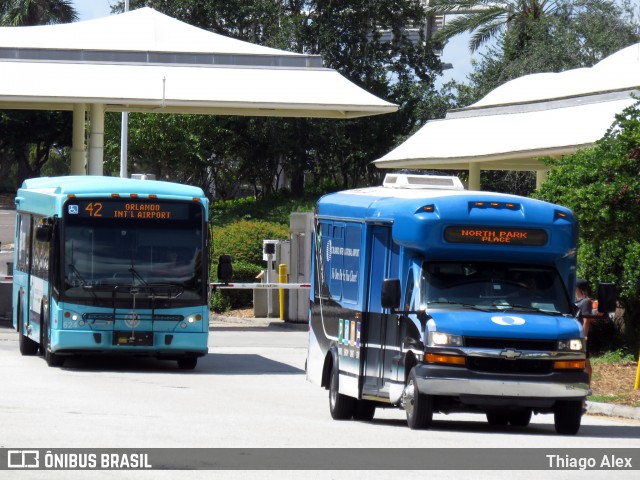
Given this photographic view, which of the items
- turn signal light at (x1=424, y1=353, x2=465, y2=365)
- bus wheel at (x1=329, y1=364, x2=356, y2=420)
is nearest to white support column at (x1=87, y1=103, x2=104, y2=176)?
bus wheel at (x1=329, y1=364, x2=356, y2=420)

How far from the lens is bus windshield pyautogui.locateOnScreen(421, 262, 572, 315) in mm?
14391

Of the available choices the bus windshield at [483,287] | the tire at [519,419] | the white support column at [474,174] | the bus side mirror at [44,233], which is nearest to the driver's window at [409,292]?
the bus windshield at [483,287]

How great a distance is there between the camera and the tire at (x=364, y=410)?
623 inches

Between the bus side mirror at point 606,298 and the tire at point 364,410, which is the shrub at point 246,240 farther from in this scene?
the bus side mirror at point 606,298

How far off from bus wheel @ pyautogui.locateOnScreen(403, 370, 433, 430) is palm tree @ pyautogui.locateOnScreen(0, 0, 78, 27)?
63.6m

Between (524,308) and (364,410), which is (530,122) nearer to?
(364,410)

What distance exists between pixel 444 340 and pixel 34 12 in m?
65.8

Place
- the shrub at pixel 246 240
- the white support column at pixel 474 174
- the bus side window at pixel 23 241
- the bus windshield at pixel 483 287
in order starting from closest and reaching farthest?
the bus windshield at pixel 483 287 → the bus side window at pixel 23 241 → the shrub at pixel 246 240 → the white support column at pixel 474 174

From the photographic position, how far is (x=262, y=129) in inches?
2365

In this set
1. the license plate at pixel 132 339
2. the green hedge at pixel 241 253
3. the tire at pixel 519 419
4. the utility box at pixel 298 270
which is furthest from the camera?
the green hedge at pixel 241 253

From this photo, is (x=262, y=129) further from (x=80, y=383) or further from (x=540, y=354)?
(x=540, y=354)

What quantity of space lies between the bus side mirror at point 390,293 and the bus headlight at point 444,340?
622 mm

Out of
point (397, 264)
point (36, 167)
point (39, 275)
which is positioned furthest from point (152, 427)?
point (36, 167)

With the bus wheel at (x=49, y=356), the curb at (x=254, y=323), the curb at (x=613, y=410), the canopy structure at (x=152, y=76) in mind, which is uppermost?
the canopy structure at (x=152, y=76)
